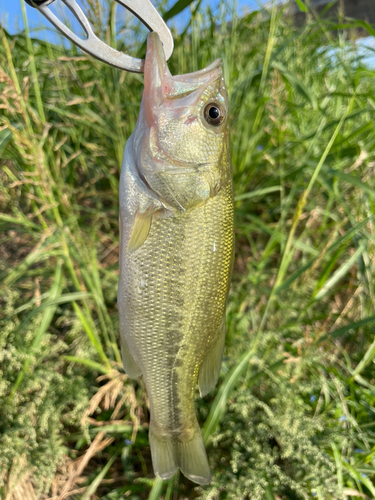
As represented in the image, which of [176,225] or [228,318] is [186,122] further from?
[228,318]

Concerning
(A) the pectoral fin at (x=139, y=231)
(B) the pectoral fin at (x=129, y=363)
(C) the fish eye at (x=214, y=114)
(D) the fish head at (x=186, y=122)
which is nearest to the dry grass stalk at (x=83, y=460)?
(B) the pectoral fin at (x=129, y=363)

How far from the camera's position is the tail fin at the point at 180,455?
107 centimetres

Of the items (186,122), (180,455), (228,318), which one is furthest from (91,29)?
(228,318)

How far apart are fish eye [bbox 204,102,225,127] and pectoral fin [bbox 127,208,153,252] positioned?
373 millimetres

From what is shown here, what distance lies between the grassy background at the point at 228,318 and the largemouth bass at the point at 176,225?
0.53 metres

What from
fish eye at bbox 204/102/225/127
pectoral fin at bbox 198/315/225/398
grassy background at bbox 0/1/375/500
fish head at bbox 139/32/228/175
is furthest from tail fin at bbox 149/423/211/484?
fish eye at bbox 204/102/225/127

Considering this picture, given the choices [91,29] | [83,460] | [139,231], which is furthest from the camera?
[83,460]

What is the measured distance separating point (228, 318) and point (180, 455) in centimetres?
88

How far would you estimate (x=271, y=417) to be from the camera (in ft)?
5.13

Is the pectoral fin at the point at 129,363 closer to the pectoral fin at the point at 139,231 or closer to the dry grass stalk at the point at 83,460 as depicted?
the pectoral fin at the point at 139,231

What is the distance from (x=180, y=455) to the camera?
1.09 metres

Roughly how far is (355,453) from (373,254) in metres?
1.08

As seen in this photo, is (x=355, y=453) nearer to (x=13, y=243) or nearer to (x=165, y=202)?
(x=165, y=202)

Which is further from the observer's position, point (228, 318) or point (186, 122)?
point (228, 318)
